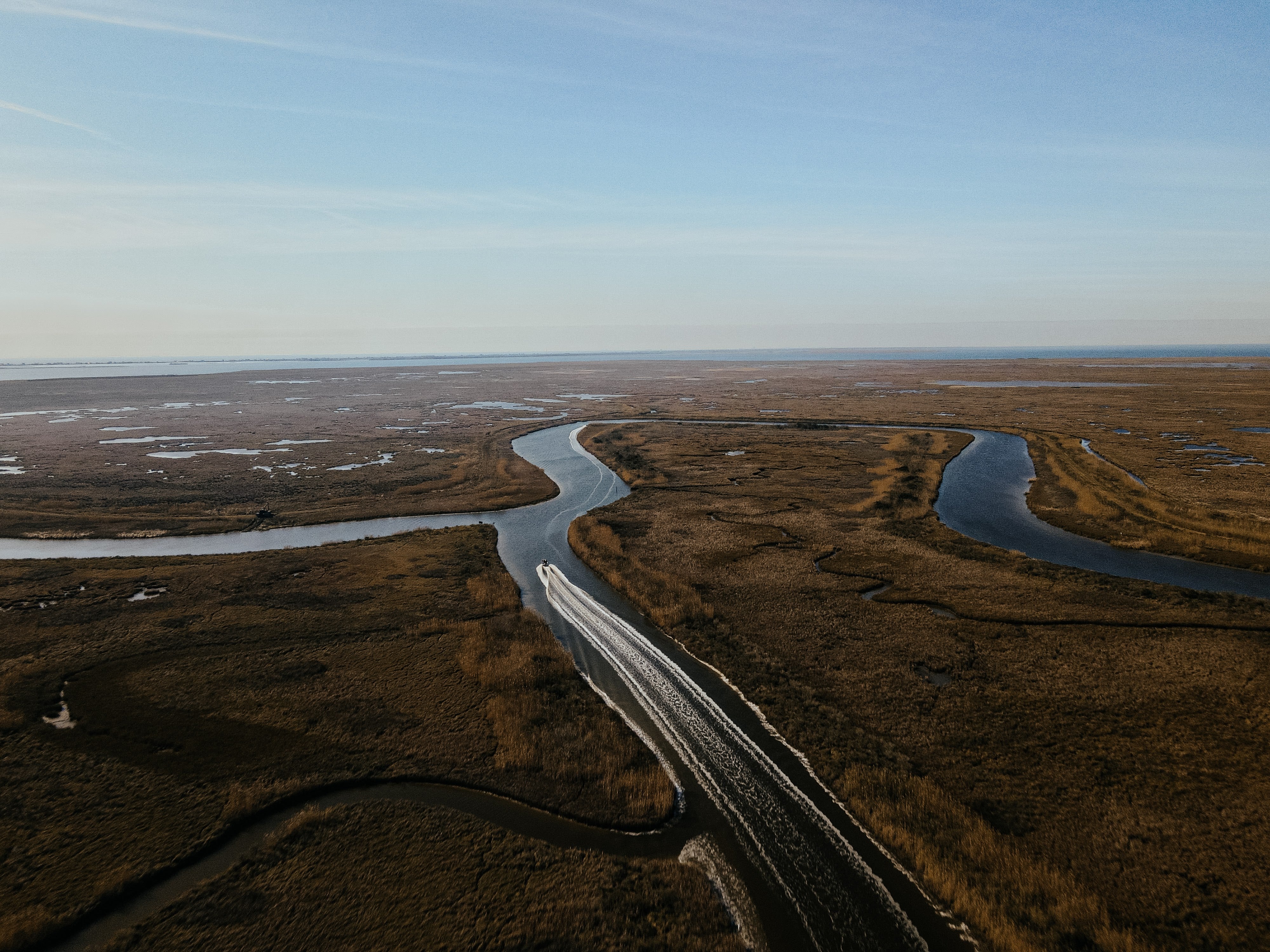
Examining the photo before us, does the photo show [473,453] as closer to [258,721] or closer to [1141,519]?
[258,721]

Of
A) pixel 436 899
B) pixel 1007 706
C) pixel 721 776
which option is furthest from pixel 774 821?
pixel 1007 706

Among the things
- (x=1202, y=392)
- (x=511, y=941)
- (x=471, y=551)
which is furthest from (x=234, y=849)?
(x=1202, y=392)

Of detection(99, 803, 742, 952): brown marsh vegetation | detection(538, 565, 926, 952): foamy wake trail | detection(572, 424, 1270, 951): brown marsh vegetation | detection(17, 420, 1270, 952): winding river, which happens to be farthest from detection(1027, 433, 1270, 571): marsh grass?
detection(99, 803, 742, 952): brown marsh vegetation

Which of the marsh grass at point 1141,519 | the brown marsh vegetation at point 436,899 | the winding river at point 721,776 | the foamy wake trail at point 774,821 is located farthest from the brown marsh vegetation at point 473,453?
the brown marsh vegetation at point 436,899

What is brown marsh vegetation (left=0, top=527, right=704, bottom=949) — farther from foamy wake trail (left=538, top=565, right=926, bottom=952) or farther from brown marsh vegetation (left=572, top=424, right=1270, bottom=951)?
brown marsh vegetation (left=572, top=424, right=1270, bottom=951)

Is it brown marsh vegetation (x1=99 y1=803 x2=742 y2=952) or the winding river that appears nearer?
brown marsh vegetation (x1=99 y1=803 x2=742 y2=952)

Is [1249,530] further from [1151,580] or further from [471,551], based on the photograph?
[471,551]
